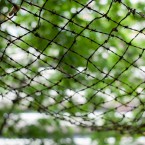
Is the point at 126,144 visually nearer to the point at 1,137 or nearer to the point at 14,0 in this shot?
the point at 1,137

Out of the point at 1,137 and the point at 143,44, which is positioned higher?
the point at 143,44

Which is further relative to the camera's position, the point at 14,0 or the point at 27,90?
→ the point at 27,90

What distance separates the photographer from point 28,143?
1.81m

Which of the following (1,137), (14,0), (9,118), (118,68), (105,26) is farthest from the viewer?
(1,137)

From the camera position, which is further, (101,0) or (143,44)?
(143,44)

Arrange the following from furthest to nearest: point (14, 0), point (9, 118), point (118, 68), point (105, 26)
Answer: point (9, 118)
point (118, 68)
point (105, 26)
point (14, 0)

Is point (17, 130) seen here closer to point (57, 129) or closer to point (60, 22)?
point (57, 129)

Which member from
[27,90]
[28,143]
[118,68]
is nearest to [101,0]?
[118,68]

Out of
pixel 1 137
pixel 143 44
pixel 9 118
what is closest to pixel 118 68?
pixel 143 44

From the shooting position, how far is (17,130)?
177 cm

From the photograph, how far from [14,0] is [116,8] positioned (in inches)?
12.9

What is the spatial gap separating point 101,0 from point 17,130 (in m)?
0.99

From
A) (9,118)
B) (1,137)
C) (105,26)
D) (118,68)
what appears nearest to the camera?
(105,26)

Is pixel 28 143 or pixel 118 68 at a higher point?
pixel 118 68
